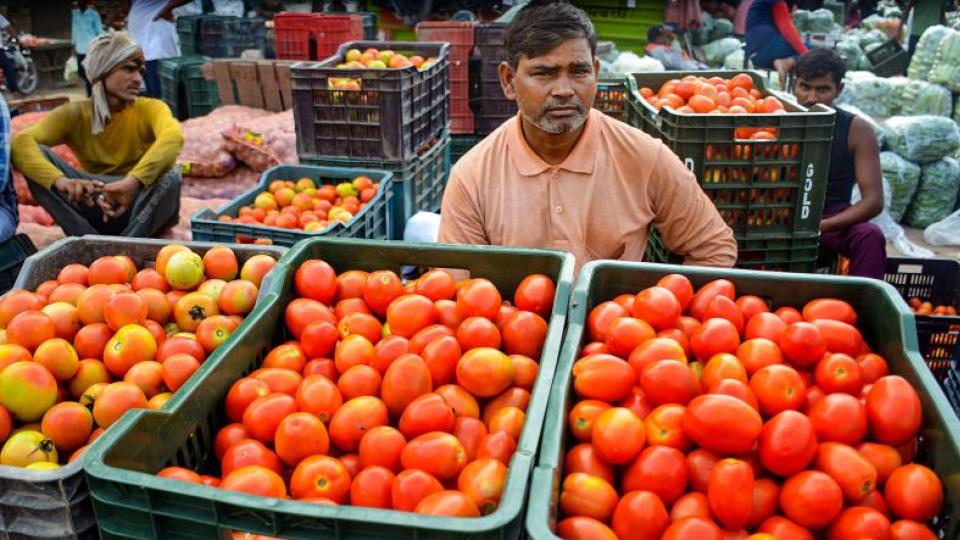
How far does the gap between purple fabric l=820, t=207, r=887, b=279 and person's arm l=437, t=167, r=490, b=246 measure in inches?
90.8

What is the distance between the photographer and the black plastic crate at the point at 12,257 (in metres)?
4.12

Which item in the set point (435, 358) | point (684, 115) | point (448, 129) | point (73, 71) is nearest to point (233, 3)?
point (73, 71)

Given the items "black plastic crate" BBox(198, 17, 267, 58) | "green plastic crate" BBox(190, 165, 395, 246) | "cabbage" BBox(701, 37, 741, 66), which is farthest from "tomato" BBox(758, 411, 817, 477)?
"cabbage" BBox(701, 37, 741, 66)

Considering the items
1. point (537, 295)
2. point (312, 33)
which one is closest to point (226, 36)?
point (312, 33)

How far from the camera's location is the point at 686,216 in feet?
9.87

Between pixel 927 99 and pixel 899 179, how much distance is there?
10.1 feet

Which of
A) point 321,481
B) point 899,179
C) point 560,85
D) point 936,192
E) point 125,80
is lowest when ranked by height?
point 936,192

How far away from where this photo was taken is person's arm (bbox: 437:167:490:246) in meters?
3.03

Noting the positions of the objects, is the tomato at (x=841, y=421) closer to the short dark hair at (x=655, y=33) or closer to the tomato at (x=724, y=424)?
the tomato at (x=724, y=424)

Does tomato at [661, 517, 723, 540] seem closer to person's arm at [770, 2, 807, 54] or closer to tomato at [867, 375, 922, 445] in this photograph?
tomato at [867, 375, 922, 445]

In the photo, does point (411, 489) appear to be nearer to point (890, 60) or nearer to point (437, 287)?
point (437, 287)

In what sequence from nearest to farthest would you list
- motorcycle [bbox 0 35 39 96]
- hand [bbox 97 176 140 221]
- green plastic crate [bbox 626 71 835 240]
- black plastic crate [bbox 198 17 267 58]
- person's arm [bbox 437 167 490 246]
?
person's arm [bbox 437 167 490 246]
green plastic crate [bbox 626 71 835 240]
hand [bbox 97 176 140 221]
black plastic crate [bbox 198 17 267 58]
motorcycle [bbox 0 35 39 96]

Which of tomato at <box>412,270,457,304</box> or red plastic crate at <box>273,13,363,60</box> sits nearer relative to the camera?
tomato at <box>412,270,457,304</box>

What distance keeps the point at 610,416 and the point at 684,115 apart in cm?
219
